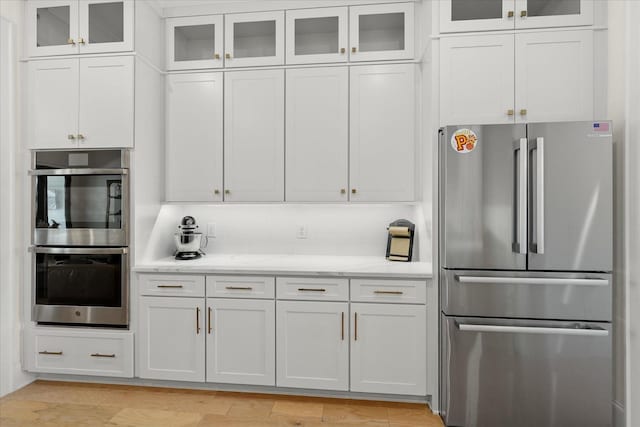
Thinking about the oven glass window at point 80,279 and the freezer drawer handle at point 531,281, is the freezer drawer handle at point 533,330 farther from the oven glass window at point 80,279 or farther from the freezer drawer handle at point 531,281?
the oven glass window at point 80,279

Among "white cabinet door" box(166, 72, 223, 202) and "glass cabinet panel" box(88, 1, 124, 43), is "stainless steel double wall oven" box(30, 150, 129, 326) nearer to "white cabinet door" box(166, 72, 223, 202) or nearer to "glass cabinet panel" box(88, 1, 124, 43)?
"white cabinet door" box(166, 72, 223, 202)

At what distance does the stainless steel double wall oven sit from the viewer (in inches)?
102

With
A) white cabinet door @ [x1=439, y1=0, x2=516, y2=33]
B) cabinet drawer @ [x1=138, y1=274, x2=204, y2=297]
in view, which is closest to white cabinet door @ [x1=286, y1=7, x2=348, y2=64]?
white cabinet door @ [x1=439, y1=0, x2=516, y2=33]

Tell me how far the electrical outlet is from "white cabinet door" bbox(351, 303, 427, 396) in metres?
0.88

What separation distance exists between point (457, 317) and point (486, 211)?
0.65 m

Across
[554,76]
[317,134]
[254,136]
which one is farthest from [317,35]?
[554,76]

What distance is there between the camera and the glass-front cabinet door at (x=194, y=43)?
2832 millimetres

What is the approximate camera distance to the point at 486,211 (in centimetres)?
211

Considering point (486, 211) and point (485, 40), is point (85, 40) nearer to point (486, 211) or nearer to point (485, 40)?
point (485, 40)

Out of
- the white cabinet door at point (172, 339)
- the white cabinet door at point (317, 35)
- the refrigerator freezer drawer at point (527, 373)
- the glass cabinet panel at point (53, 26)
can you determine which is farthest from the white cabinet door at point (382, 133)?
the glass cabinet panel at point (53, 26)

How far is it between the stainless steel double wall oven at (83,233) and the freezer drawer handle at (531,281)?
231 centimetres

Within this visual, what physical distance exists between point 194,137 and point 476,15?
2.15 metres

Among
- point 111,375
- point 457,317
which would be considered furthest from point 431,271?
point 111,375

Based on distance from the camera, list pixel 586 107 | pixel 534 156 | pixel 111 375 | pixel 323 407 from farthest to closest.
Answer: pixel 111 375, pixel 323 407, pixel 586 107, pixel 534 156
